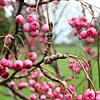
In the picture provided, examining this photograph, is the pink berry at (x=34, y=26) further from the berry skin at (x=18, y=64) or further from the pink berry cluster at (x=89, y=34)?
the pink berry cluster at (x=89, y=34)

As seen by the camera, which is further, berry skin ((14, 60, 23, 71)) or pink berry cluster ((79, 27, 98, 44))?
pink berry cluster ((79, 27, 98, 44))

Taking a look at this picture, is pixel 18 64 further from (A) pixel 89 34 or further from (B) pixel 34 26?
(A) pixel 89 34

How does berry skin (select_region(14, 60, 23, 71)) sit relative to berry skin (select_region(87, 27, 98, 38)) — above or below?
below

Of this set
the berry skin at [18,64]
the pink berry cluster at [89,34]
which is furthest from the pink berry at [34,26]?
the pink berry cluster at [89,34]

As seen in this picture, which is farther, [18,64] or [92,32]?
[92,32]

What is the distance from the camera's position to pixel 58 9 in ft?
12.9

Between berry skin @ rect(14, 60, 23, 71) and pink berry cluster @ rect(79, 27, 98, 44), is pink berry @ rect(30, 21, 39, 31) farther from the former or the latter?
pink berry cluster @ rect(79, 27, 98, 44)

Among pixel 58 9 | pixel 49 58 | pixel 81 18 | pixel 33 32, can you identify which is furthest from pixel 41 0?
pixel 58 9

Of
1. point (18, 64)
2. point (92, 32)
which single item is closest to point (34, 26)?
point (18, 64)

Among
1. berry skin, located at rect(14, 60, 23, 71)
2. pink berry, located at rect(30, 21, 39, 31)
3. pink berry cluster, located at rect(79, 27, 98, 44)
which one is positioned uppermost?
pink berry, located at rect(30, 21, 39, 31)

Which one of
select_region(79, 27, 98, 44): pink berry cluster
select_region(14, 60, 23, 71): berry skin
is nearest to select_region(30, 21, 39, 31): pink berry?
select_region(14, 60, 23, 71): berry skin

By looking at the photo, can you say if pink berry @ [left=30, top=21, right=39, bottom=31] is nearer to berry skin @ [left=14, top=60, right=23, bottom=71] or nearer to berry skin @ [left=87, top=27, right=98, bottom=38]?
berry skin @ [left=14, top=60, right=23, bottom=71]

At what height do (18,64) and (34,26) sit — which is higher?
(34,26)

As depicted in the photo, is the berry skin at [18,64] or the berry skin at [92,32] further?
the berry skin at [92,32]
